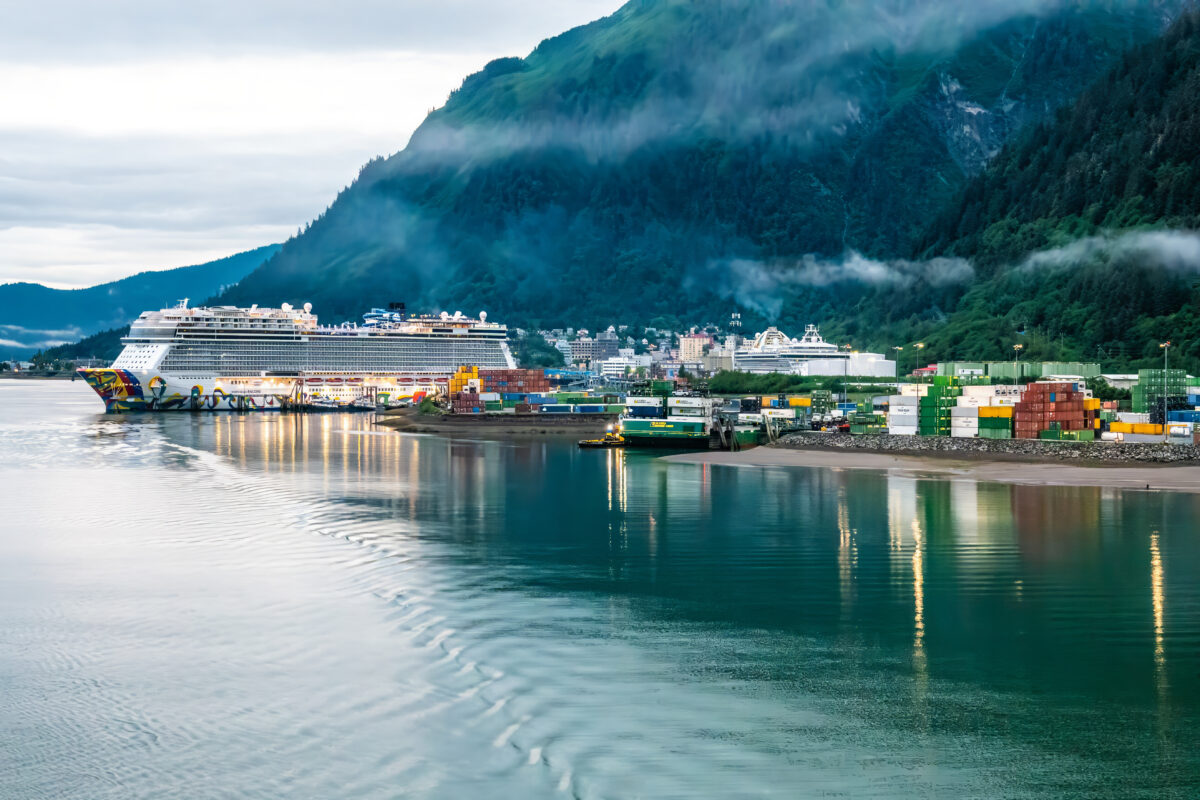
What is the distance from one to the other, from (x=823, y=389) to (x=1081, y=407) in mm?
61592

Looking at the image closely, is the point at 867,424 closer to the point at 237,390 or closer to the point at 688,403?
the point at 688,403

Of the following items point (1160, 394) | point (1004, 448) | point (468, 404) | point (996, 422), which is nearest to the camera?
point (1004, 448)

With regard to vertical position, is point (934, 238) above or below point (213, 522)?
above

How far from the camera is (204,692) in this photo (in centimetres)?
1920

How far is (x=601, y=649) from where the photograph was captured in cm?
2152

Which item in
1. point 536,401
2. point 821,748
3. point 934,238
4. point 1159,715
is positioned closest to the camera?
point 821,748

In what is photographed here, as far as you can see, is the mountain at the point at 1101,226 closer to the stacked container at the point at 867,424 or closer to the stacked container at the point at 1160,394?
Result: the stacked container at the point at 1160,394

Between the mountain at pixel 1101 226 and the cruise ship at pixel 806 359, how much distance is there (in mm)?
11425

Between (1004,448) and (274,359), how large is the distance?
3592 inches

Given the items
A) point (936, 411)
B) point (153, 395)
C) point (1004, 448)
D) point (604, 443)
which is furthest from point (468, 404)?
point (1004, 448)

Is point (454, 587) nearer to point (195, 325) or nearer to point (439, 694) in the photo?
point (439, 694)

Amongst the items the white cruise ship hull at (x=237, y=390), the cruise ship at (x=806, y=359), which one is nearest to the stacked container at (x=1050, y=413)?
the cruise ship at (x=806, y=359)

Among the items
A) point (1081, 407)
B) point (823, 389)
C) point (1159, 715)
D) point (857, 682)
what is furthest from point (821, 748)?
point (823, 389)

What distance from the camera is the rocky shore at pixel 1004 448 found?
53.2 m
